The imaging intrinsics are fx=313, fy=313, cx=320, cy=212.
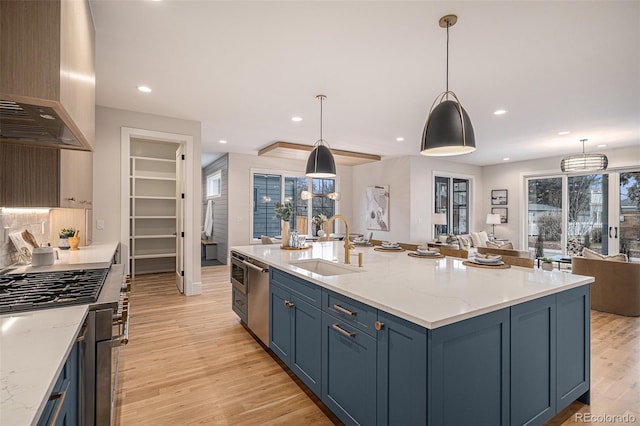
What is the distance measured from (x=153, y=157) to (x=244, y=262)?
4.44 m

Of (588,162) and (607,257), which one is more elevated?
(588,162)

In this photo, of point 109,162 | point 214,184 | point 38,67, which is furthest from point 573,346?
point 214,184

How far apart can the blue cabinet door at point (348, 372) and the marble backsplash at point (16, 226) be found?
2.21 meters

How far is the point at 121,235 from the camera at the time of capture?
4.32 m

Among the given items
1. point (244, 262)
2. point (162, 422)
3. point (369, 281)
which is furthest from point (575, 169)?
point (162, 422)

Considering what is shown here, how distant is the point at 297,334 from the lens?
7.47 ft

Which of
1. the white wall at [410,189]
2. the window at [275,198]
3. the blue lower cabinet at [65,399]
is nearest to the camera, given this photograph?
the blue lower cabinet at [65,399]

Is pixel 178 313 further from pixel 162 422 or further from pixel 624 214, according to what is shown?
pixel 624 214

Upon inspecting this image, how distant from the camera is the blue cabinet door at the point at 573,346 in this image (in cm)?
192

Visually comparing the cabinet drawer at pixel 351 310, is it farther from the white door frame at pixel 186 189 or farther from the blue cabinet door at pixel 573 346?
the white door frame at pixel 186 189

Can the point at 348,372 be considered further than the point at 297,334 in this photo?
No

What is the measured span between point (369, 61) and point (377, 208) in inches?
226

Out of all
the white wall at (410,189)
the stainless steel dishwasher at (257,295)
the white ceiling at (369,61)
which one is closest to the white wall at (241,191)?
the white ceiling at (369,61)

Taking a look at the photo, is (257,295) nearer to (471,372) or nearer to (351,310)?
(351,310)
